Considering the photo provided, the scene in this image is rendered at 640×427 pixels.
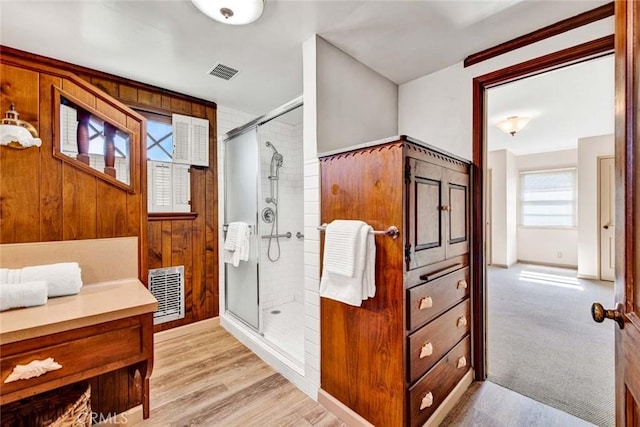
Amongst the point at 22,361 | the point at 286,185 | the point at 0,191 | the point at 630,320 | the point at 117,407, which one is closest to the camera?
the point at 630,320

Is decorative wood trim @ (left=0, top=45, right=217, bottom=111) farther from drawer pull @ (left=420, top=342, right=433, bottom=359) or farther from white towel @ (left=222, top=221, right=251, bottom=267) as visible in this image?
drawer pull @ (left=420, top=342, right=433, bottom=359)


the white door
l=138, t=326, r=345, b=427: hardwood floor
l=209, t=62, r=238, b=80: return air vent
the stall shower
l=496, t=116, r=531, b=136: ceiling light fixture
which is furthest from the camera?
the white door

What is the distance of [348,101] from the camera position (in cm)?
206

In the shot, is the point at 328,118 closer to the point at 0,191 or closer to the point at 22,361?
the point at 0,191

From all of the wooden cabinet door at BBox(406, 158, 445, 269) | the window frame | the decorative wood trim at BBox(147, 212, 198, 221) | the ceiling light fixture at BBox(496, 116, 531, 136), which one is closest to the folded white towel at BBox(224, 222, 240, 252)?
the decorative wood trim at BBox(147, 212, 198, 221)

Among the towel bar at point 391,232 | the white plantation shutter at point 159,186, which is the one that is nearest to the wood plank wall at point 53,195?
the white plantation shutter at point 159,186

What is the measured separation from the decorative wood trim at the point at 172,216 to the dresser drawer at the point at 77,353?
1577 mm

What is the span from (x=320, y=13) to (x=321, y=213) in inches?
47.3

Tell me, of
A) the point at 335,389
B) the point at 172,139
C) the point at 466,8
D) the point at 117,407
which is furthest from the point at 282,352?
the point at 466,8

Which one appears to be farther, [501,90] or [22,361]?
[501,90]

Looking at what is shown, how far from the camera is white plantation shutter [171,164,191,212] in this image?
274 cm

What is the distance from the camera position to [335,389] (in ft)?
5.63

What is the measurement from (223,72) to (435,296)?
2.36 metres

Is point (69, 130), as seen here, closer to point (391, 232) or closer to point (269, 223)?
point (269, 223)
